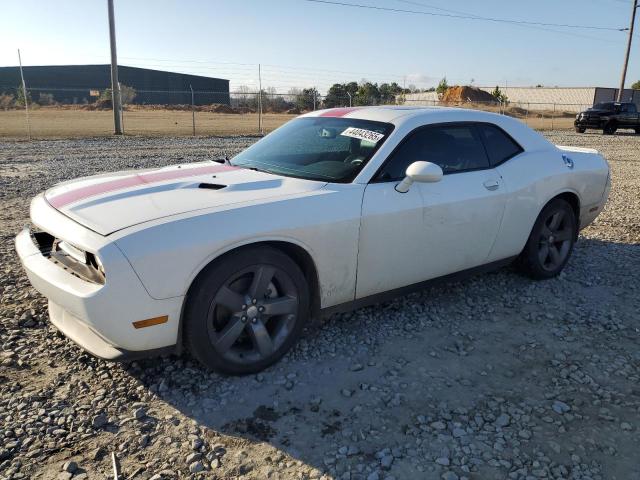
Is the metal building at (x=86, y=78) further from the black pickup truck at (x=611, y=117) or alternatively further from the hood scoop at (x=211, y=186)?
the hood scoop at (x=211, y=186)

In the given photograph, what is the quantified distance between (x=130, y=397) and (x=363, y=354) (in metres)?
1.39

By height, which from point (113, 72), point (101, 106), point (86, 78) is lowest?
point (101, 106)

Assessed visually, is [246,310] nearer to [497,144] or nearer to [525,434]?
[525,434]

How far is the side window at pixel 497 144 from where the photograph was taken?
4.17 meters

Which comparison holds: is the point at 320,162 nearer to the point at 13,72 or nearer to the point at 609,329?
the point at 609,329

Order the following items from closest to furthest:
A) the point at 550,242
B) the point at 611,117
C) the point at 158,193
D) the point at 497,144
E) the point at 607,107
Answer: the point at 158,193 < the point at 497,144 < the point at 550,242 < the point at 611,117 < the point at 607,107

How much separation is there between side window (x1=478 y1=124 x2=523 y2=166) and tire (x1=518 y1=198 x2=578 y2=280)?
604 millimetres

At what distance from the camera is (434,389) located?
2980 millimetres

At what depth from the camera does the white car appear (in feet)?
8.66

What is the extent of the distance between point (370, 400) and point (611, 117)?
26.5 m

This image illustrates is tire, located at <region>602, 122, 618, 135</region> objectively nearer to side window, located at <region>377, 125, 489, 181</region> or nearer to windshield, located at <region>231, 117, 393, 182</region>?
side window, located at <region>377, 125, 489, 181</region>

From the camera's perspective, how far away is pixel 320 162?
11.9 feet

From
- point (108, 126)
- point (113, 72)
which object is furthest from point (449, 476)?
point (108, 126)

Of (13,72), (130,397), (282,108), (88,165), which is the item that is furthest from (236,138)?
(13,72)
